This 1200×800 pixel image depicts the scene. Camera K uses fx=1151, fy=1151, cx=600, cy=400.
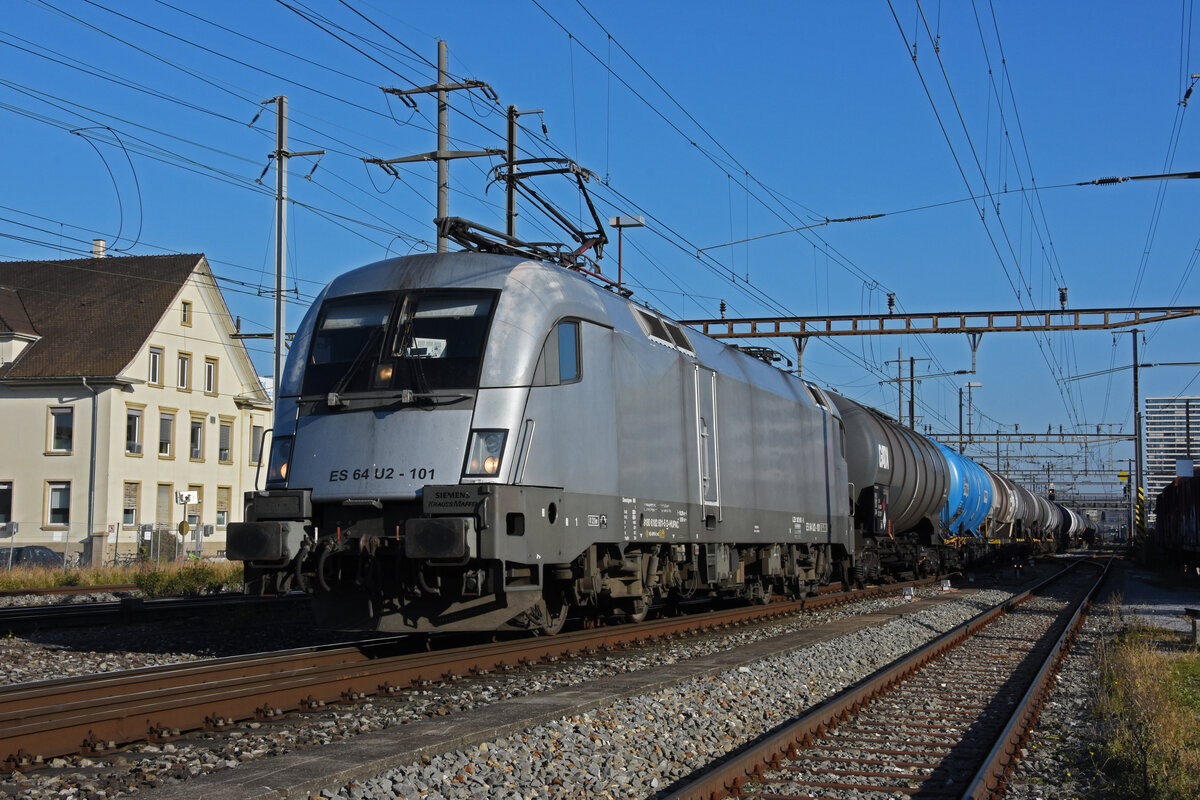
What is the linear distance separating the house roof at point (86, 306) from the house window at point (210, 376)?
3313 millimetres

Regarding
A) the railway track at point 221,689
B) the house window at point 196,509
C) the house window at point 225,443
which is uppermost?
the house window at point 225,443

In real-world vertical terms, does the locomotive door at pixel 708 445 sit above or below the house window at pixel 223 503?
above

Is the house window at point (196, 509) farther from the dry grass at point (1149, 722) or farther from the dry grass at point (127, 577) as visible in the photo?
the dry grass at point (1149, 722)

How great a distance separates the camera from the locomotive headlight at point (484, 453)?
401 inches

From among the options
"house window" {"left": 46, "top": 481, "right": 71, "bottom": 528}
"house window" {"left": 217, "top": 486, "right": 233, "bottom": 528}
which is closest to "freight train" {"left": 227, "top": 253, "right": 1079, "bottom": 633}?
"house window" {"left": 46, "top": 481, "right": 71, "bottom": 528}

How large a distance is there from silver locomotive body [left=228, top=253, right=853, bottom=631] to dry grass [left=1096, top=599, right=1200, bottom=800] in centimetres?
482

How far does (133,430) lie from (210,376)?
17.1ft

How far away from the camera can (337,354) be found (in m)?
11.1

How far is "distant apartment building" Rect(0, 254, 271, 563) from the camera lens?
3859cm

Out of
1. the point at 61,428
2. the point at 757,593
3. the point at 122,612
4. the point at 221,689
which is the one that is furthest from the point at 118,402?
the point at 221,689

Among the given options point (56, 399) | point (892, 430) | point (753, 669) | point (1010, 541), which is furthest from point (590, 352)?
point (1010, 541)

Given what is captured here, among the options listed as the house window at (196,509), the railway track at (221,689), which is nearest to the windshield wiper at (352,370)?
the railway track at (221,689)

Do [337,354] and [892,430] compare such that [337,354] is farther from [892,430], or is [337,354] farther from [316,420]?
[892,430]

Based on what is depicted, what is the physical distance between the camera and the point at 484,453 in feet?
33.6
